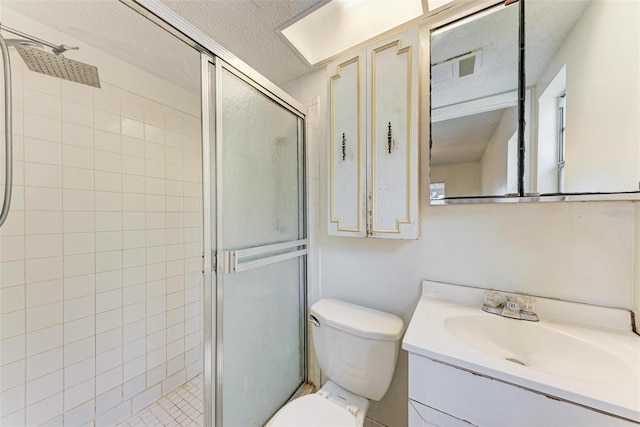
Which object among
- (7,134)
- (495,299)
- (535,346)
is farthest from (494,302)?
(7,134)

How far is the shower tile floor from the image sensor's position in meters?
1.39

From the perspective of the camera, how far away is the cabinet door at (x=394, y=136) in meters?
1.01

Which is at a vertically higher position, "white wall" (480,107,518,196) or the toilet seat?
"white wall" (480,107,518,196)

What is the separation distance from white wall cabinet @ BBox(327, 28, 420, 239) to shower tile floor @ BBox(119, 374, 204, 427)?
60.2 inches

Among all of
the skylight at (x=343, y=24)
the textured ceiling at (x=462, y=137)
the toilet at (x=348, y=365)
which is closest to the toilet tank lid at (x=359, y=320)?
the toilet at (x=348, y=365)

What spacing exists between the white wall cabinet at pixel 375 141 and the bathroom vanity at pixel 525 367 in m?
0.43

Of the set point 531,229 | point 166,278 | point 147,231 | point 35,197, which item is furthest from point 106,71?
point 531,229

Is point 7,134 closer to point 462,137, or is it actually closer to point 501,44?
point 462,137

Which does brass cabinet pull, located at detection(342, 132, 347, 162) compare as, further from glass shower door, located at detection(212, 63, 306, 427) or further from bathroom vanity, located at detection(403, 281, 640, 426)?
bathroom vanity, located at detection(403, 281, 640, 426)

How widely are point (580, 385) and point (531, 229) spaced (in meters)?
0.57

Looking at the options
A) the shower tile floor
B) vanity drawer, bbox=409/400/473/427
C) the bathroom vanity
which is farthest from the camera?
the shower tile floor

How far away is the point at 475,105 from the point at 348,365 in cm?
133

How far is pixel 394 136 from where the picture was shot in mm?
1046

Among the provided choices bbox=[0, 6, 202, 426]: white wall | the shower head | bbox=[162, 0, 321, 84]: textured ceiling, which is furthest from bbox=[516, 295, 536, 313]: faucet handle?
the shower head
